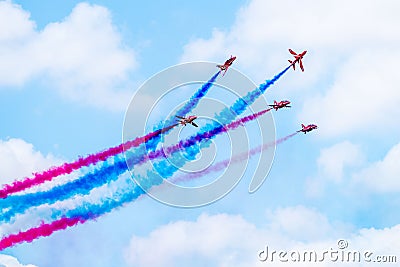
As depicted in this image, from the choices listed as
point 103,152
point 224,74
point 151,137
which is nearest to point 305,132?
point 224,74

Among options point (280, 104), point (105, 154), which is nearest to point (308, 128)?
point (280, 104)

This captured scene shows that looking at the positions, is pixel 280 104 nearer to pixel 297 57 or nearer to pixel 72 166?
pixel 297 57

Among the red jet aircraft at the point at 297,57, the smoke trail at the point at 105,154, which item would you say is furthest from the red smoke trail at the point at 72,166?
the red jet aircraft at the point at 297,57

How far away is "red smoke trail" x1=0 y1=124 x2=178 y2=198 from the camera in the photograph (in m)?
94.7

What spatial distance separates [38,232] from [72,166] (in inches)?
449

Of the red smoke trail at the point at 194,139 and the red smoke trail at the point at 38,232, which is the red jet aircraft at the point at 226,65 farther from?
the red smoke trail at the point at 38,232

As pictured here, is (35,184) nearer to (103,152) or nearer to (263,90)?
(103,152)

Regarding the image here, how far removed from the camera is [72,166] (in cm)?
9756

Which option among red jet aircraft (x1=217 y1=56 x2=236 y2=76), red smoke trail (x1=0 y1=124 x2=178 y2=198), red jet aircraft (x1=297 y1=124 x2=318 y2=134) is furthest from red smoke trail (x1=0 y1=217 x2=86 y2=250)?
red jet aircraft (x1=297 y1=124 x2=318 y2=134)

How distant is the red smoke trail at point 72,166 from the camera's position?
311ft

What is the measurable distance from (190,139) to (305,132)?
23185mm

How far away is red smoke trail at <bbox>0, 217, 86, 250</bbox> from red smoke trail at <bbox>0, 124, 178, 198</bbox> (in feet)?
21.3

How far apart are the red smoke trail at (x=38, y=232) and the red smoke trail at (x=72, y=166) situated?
6.48m

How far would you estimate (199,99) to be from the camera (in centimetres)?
10106
